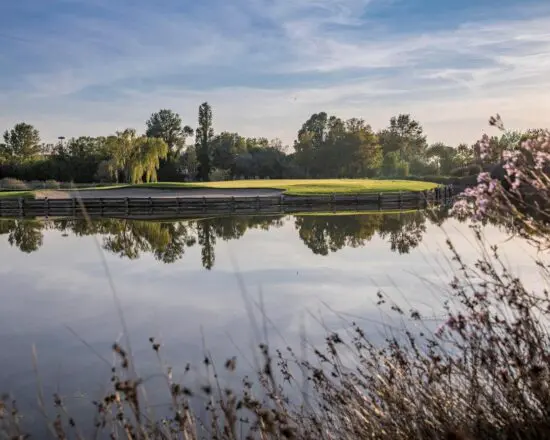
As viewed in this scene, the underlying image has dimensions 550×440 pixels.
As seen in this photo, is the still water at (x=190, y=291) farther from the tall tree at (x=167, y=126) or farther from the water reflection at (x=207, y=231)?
the tall tree at (x=167, y=126)

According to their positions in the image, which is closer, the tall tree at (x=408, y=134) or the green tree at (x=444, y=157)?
the green tree at (x=444, y=157)

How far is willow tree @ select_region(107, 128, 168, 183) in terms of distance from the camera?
49.3 meters

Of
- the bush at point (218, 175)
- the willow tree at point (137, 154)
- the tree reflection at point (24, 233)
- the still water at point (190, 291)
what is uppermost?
the willow tree at point (137, 154)

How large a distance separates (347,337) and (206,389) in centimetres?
464

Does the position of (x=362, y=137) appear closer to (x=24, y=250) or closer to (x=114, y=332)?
(x=24, y=250)

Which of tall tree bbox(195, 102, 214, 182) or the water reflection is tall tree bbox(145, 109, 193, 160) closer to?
tall tree bbox(195, 102, 214, 182)

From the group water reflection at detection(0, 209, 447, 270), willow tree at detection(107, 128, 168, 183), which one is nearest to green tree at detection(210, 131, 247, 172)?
willow tree at detection(107, 128, 168, 183)

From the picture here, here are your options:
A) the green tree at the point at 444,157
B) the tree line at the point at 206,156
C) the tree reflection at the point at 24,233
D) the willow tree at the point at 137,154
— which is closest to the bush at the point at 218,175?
the tree line at the point at 206,156

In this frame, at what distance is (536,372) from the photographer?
2.19 meters

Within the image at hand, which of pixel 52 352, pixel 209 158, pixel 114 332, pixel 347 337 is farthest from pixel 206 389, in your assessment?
pixel 209 158

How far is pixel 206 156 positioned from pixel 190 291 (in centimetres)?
5152

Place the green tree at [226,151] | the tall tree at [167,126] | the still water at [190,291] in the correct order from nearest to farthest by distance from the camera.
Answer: the still water at [190,291] < the green tree at [226,151] < the tall tree at [167,126]

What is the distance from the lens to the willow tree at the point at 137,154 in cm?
4931

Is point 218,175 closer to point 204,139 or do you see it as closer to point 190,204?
point 204,139
